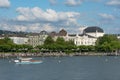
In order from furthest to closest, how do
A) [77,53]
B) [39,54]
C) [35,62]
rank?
[77,53] → [39,54] → [35,62]

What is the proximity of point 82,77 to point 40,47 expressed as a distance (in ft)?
331

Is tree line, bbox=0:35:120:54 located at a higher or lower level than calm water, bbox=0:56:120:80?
higher

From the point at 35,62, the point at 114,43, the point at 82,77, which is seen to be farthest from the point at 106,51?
the point at 82,77

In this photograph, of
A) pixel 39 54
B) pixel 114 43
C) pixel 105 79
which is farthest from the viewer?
pixel 114 43

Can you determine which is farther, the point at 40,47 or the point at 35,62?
the point at 40,47

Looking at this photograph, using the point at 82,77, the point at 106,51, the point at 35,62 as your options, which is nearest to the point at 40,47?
the point at 106,51

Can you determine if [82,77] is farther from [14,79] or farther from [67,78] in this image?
[14,79]

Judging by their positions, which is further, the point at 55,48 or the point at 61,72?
the point at 55,48

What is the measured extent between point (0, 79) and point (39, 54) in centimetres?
9067

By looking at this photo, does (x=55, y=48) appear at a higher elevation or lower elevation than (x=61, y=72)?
higher

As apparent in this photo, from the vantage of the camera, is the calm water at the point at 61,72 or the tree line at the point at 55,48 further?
the tree line at the point at 55,48

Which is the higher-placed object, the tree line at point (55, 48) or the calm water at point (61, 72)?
the tree line at point (55, 48)

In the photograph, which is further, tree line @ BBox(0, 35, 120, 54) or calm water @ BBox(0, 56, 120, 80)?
tree line @ BBox(0, 35, 120, 54)

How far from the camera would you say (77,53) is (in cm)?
16362
